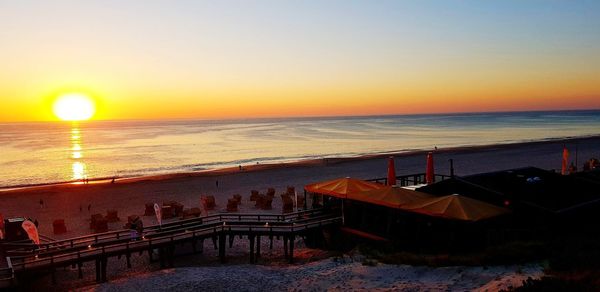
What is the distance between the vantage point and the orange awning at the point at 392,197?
15.4 meters

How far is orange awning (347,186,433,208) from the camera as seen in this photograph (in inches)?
607

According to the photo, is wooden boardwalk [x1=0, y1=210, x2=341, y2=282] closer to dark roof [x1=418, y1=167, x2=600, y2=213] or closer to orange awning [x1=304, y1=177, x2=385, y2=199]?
orange awning [x1=304, y1=177, x2=385, y2=199]

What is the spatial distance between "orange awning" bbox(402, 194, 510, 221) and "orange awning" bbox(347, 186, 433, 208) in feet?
2.65

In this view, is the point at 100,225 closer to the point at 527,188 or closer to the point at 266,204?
the point at 266,204

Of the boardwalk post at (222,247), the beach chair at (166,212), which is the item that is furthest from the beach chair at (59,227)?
the boardwalk post at (222,247)

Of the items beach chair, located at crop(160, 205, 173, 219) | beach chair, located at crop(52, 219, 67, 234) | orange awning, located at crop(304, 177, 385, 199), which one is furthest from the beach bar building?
beach chair, located at crop(52, 219, 67, 234)

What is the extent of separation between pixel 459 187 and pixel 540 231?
121 inches

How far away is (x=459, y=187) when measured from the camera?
16.3 m

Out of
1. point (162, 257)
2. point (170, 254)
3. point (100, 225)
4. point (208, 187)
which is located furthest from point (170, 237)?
point (208, 187)

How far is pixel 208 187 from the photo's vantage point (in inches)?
1473

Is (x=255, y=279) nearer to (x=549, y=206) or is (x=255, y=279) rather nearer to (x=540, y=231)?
(x=540, y=231)

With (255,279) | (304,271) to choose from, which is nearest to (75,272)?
(255,279)

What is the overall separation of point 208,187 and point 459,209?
2656 centimetres

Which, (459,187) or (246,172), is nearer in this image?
(459,187)
